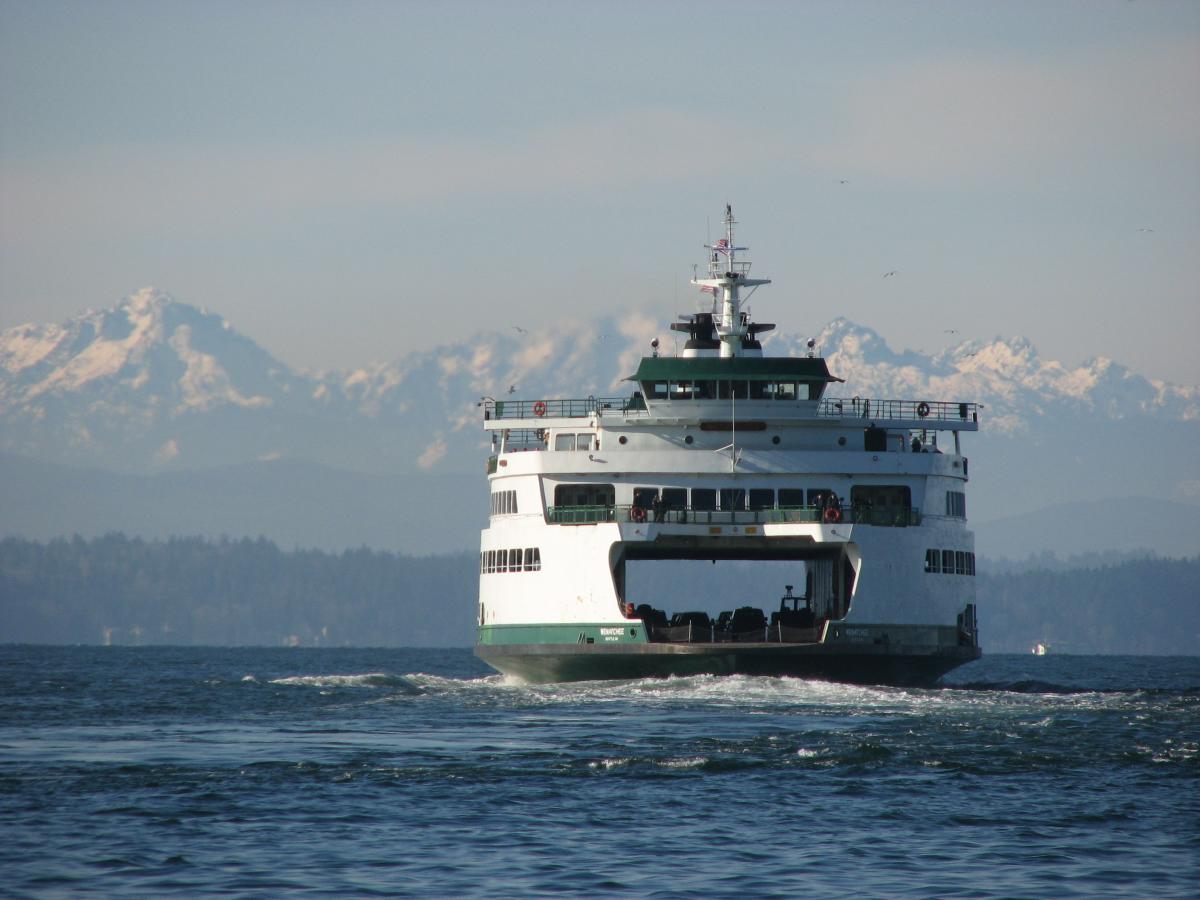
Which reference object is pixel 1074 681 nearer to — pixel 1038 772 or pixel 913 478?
pixel 913 478

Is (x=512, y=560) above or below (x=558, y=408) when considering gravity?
below

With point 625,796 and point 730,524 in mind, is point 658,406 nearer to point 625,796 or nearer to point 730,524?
point 730,524

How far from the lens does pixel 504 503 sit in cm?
5819

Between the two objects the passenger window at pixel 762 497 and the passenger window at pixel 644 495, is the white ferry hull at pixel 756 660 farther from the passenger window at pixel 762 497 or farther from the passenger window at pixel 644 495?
the passenger window at pixel 762 497

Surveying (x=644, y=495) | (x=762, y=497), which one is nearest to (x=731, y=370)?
(x=762, y=497)

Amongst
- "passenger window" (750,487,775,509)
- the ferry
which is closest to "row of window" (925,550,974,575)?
the ferry

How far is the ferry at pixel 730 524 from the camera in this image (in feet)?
169

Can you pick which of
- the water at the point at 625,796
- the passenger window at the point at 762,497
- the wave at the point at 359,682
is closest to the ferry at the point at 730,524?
the passenger window at the point at 762,497

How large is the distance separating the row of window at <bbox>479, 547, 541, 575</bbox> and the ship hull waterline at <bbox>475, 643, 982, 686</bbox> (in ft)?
7.89

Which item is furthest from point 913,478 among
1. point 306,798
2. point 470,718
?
point 306,798

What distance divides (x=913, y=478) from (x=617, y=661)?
9.54 metres

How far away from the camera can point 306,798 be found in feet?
104

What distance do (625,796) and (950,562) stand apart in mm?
25385

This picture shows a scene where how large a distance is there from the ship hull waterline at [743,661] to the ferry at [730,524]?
50 millimetres
